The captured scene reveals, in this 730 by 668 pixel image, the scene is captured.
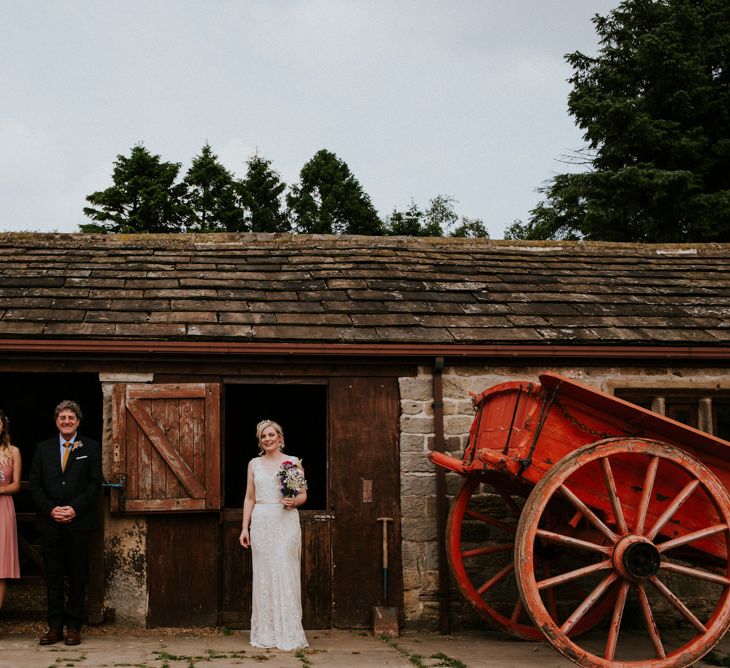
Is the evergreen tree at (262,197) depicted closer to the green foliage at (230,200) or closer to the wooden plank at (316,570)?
the green foliage at (230,200)

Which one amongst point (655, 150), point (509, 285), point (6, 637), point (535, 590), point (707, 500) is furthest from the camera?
point (655, 150)

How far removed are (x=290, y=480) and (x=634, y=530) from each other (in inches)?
97.2

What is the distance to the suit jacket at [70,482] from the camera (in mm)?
6430

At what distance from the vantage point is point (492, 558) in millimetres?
7453

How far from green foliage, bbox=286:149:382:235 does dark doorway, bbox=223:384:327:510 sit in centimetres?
1652

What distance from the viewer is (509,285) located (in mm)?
8820

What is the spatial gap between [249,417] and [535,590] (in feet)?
23.0

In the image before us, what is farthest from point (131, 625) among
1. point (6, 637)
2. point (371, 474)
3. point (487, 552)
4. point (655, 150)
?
point (655, 150)

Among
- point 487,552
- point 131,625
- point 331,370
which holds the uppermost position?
point 331,370

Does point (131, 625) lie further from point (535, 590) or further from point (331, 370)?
point (535, 590)

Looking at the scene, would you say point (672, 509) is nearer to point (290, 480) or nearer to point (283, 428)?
point (290, 480)

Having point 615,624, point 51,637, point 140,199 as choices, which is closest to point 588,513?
point 615,624


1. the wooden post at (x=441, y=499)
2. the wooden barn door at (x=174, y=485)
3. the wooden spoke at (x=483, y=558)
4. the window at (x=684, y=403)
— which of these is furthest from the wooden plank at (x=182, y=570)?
the window at (x=684, y=403)

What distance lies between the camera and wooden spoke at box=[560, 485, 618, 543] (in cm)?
549
